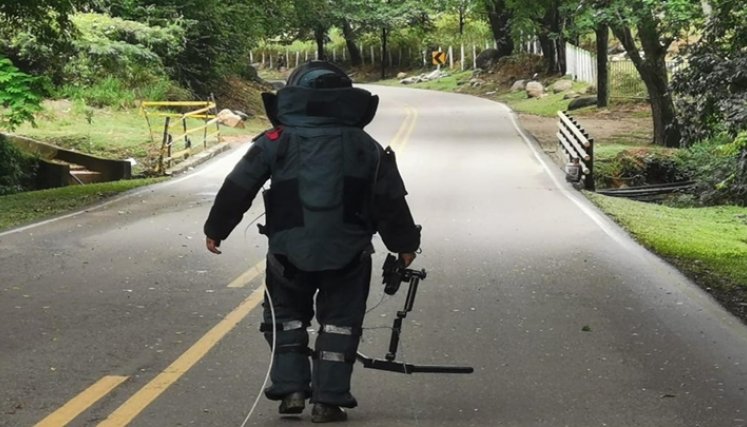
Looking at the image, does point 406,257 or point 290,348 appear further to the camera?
point 406,257

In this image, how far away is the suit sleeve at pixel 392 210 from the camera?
17.4ft

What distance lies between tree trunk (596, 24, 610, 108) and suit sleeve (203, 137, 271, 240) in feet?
110

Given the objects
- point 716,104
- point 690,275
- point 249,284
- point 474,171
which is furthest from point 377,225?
point 474,171

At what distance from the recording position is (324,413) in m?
5.40

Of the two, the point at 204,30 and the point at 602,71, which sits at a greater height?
the point at 204,30

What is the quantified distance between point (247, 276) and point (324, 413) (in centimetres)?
532

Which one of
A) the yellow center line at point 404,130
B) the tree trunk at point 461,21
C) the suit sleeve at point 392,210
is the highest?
the tree trunk at point 461,21

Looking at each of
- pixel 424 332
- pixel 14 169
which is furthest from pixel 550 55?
pixel 424 332

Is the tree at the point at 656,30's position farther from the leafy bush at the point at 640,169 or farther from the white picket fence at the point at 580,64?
the white picket fence at the point at 580,64

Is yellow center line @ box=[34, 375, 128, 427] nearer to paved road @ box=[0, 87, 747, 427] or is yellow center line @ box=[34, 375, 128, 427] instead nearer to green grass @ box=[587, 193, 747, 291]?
paved road @ box=[0, 87, 747, 427]

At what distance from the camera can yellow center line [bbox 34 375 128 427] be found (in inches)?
220

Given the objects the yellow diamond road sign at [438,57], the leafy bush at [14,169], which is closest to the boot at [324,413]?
the leafy bush at [14,169]

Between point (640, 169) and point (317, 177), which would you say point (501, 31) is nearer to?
point (640, 169)

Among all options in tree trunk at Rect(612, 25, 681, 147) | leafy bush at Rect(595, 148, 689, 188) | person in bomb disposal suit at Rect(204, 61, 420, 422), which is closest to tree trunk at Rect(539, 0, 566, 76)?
tree trunk at Rect(612, 25, 681, 147)
